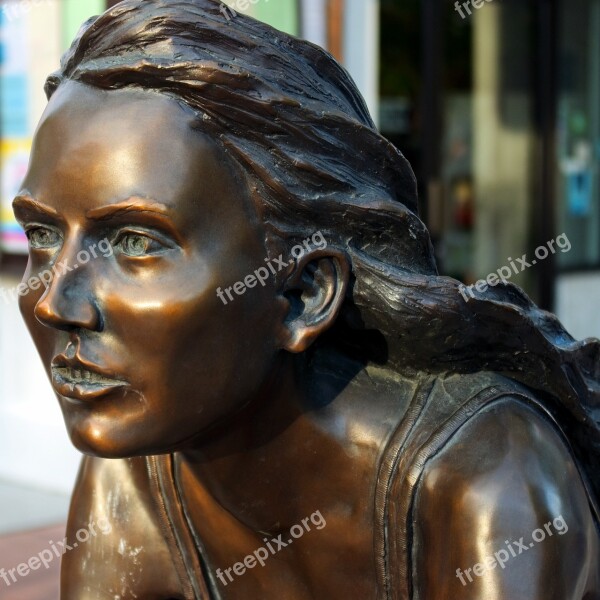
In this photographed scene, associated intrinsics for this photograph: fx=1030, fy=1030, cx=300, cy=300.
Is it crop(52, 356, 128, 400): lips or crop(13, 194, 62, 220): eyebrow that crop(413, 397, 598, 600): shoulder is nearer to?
crop(52, 356, 128, 400): lips

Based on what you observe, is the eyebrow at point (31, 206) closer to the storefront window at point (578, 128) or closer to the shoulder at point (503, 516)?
the shoulder at point (503, 516)

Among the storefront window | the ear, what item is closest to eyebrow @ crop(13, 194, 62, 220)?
the ear

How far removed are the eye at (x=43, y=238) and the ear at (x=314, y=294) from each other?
35 centimetres

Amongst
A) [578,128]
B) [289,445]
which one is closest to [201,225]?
[289,445]

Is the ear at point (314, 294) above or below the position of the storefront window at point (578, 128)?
above

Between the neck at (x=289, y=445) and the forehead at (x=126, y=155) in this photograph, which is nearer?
the forehead at (x=126, y=155)

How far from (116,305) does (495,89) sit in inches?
222

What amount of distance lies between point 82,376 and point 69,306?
0.36 feet

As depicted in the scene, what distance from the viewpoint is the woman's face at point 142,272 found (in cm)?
143

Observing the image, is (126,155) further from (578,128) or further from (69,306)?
(578,128)

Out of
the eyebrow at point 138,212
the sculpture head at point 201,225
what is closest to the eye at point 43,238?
the sculpture head at point 201,225

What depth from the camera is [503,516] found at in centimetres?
146

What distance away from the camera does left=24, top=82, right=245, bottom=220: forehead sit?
1.43 metres

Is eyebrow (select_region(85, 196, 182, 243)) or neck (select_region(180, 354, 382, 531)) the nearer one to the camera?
eyebrow (select_region(85, 196, 182, 243))
